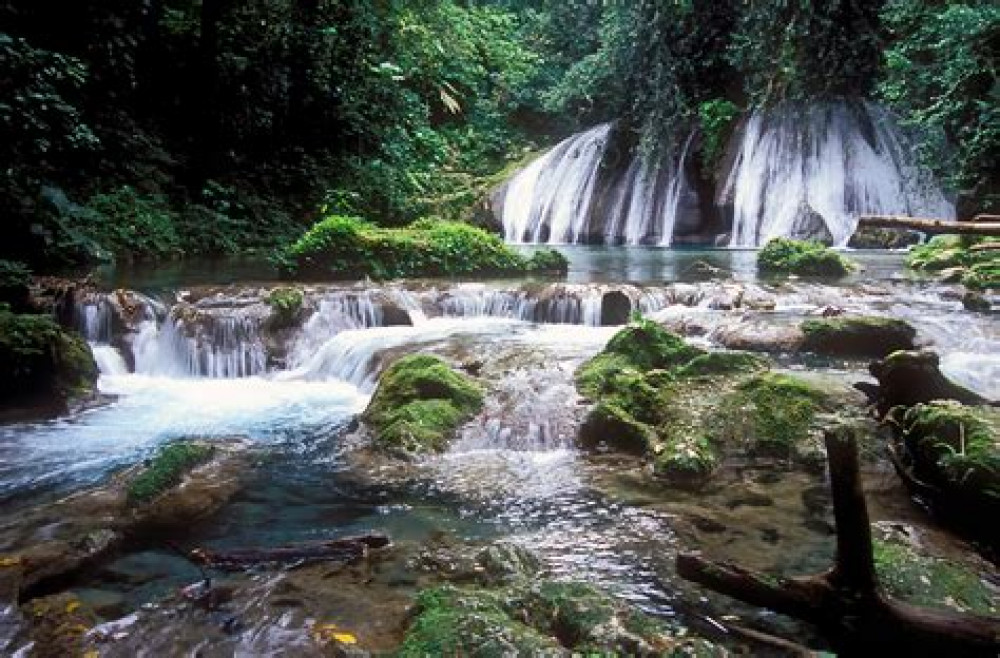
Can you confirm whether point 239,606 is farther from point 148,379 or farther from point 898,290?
point 898,290

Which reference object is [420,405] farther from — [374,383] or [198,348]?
[198,348]

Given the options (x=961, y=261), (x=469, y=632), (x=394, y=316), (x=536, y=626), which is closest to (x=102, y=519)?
(x=469, y=632)

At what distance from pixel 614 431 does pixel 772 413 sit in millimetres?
1146

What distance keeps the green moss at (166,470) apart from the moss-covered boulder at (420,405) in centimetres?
125

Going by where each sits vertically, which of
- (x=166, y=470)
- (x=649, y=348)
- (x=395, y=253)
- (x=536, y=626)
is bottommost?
(x=536, y=626)

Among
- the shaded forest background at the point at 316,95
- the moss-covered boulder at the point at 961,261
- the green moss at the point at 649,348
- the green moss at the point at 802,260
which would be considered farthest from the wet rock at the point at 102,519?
the green moss at the point at 802,260

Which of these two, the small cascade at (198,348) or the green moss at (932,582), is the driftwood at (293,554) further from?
the small cascade at (198,348)

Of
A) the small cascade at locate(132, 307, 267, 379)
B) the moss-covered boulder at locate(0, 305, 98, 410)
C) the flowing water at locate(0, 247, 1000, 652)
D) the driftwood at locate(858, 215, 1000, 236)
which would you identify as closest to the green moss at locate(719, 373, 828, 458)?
the flowing water at locate(0, 247, 1000, 652)

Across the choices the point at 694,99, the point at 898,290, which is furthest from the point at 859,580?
the point at 694,99

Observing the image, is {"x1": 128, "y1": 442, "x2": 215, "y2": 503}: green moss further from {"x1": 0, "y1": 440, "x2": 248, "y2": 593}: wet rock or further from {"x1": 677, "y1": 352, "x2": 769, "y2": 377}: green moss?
{"x1": 677, "y1": 352, "x2": 769, "y2": 377}: green moss

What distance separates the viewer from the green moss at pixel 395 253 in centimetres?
1108

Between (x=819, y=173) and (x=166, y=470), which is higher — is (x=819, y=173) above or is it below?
above

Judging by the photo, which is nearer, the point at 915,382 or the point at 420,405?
the point at 915,382

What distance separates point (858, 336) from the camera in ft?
24.2
